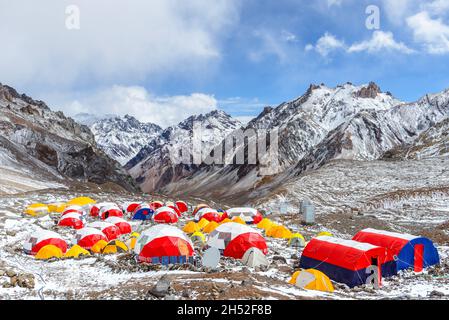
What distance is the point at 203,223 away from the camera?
3759cm

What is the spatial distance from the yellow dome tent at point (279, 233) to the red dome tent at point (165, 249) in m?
12.2

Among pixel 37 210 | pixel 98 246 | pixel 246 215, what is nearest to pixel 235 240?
pixel 98 246

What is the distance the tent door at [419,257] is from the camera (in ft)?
73.3

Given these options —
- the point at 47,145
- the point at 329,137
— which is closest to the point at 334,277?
the point at 47,145

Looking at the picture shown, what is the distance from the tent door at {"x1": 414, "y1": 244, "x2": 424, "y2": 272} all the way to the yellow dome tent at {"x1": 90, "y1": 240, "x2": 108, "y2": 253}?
63.9 feet

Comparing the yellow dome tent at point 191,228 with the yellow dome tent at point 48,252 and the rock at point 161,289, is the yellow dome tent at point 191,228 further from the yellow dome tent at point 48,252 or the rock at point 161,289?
the rock at point 161,289

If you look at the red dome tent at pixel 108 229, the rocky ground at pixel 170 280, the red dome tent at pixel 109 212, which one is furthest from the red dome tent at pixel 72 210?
the red dome tent at pixel 108 229

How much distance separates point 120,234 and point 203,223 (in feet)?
26.0

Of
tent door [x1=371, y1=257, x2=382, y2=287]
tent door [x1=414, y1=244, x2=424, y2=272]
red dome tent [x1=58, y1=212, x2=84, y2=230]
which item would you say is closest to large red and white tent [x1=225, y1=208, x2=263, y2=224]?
red dome tent [x1=58, y1=212, x2=84, y2=230]

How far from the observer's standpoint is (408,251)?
22.1 metres

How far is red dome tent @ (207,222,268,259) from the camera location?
81.2ft

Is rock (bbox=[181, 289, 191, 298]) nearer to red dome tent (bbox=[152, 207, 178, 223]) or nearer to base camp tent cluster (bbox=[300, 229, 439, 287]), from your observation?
base camp tent cluster (bbox=[300, 229, 439, 287])
